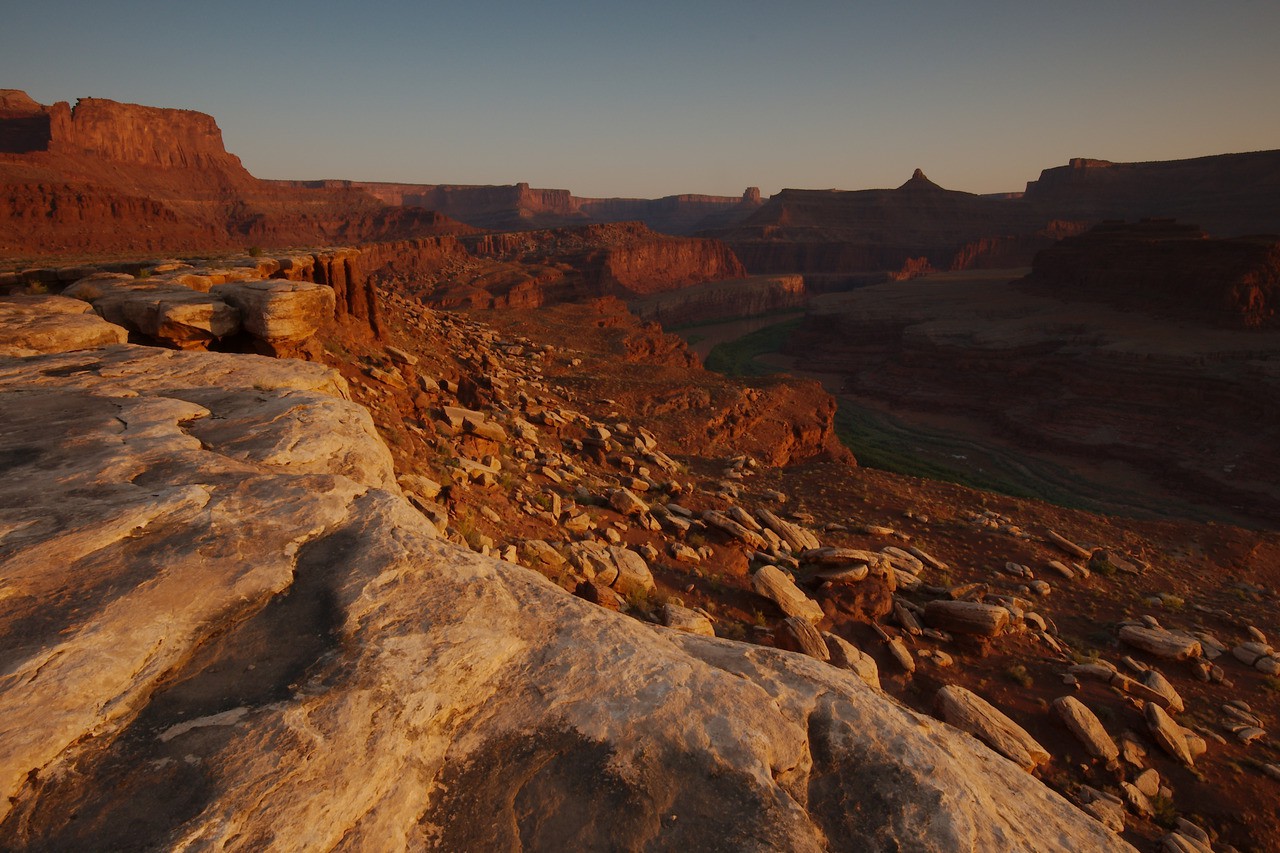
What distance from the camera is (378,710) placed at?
2.56m

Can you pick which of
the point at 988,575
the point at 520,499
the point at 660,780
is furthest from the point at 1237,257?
the point at 660,780

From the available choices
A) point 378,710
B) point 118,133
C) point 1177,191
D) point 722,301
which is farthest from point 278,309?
point 1177,191

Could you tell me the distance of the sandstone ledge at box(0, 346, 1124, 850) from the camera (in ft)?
7.20

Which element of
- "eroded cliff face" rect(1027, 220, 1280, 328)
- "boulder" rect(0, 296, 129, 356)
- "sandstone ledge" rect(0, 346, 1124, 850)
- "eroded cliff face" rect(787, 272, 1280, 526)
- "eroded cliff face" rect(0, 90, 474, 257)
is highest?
"eroded cliff face" rect(0, 90, 474, 257)

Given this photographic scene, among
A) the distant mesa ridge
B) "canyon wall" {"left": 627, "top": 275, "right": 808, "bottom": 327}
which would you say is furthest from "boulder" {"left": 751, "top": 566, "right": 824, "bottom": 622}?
"canyon wall" {"left": 627, "top": 275, "right": 808, "bottom": 327}

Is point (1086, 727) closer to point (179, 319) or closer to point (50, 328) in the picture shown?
point (179, 319)

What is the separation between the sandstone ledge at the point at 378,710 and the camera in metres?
2.20

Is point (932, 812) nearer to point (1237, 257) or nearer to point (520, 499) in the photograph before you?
point (520, 499)

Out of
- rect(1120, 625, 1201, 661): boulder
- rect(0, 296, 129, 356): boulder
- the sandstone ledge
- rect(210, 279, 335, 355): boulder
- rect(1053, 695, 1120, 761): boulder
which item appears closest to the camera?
the sandstone ledge

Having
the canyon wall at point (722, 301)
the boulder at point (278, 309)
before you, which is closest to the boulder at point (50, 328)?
the boulder at point (278, 309)

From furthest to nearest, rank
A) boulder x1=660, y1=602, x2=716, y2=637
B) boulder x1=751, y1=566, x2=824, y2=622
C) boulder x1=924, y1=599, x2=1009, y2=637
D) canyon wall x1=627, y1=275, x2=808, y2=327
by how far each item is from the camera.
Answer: canyon wall x1=627, y1=275, x2=808, y2=327
boulder x1=924, y1=599, x2=1009, y2=637
boulder x1=751, y1=566, x2=824, y2=622
boulder x1=660, y1=602, x2=716, y2=637

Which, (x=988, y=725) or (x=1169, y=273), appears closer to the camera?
(x=988, y=725)

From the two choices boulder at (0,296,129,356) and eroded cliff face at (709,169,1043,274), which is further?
eroded cliff face at (709,169,1043,274)

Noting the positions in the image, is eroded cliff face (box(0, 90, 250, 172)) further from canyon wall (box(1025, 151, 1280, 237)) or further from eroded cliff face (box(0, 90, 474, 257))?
canyon wall (box(1025, 151, 1280, 237))
